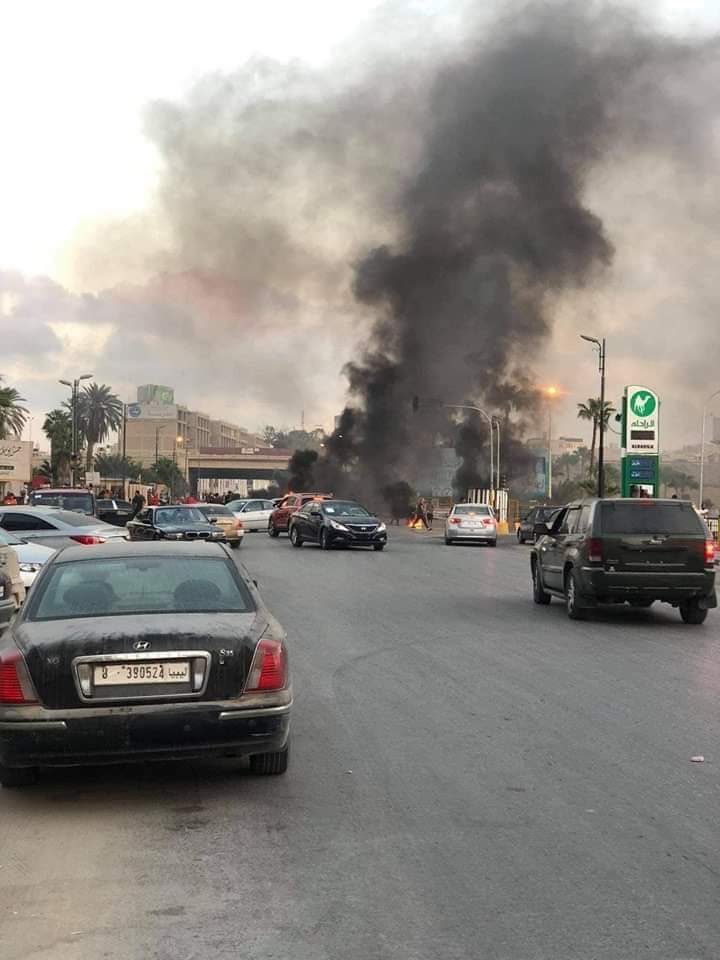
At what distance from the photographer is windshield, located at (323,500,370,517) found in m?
35.8

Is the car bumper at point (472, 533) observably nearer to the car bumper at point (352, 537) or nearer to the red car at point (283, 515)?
the red car at point (283, 515)

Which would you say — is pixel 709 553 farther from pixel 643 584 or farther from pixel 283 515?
pixel 283 515

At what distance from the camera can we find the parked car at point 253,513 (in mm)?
49766

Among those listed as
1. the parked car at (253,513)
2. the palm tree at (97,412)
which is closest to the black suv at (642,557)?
the parked car at (253,513)

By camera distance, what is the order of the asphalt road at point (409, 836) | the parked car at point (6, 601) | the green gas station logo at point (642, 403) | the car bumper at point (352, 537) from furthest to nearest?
the green gas station logo at point (642, 403)
the car bumper at point (352, 537)
the parked car at point (6, 601)
the asphalt road at point (409, 836)

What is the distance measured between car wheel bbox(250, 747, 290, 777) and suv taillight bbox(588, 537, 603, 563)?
9.41m

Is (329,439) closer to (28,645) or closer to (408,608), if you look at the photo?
(408,608)

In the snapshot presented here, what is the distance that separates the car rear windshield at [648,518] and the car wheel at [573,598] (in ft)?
2.84

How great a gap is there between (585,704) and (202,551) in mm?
3611

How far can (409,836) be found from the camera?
17.6ft

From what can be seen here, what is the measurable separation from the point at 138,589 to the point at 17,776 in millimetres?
1250

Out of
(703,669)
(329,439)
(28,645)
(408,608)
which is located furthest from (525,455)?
(28,645)

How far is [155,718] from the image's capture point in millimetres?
5902

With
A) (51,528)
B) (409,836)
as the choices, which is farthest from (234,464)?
(409,836)
